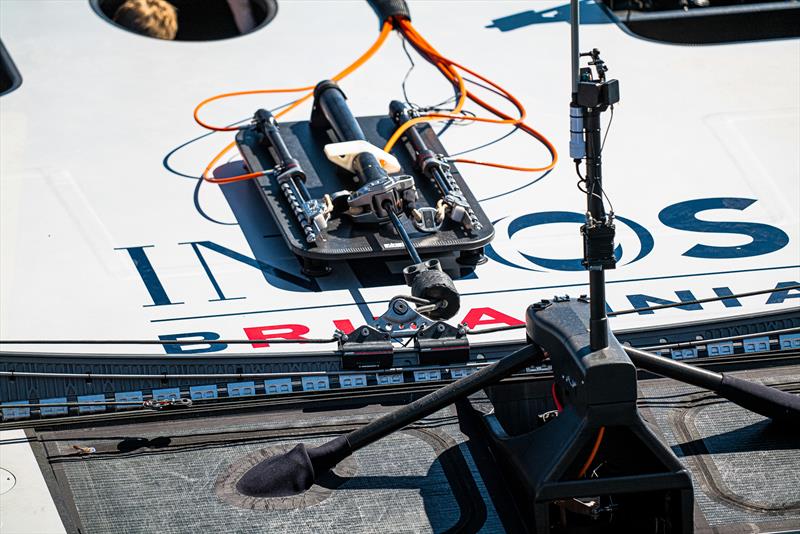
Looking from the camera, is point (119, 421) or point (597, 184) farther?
point (119, 421)

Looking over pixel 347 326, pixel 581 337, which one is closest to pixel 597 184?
pixel 581 337

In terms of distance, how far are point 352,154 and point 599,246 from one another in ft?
7.01

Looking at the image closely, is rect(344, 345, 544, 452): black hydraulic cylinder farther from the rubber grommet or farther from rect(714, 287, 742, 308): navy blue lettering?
rect(714, 287, 742, 308): navy blue lettering

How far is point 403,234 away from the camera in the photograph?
15.0 ft

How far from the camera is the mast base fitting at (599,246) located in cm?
288

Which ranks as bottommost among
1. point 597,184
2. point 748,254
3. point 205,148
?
point 748,254

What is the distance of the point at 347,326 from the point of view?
4.39 meters

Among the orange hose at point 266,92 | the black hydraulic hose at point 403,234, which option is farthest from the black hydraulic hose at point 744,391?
the orange hose at point 266,92

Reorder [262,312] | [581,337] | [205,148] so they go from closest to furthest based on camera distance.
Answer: [581,337] < [262,312] < [205,148]

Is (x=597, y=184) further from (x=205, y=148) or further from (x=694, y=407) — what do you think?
(x=205, y=148)

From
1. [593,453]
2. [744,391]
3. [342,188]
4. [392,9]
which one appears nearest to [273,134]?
[342,188]

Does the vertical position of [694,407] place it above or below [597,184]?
below

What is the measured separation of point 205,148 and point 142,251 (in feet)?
2.80

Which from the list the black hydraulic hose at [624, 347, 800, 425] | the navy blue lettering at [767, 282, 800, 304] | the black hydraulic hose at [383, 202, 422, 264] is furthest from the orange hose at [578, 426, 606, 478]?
the navy blue lettering at [767, 282, 800, 304]
